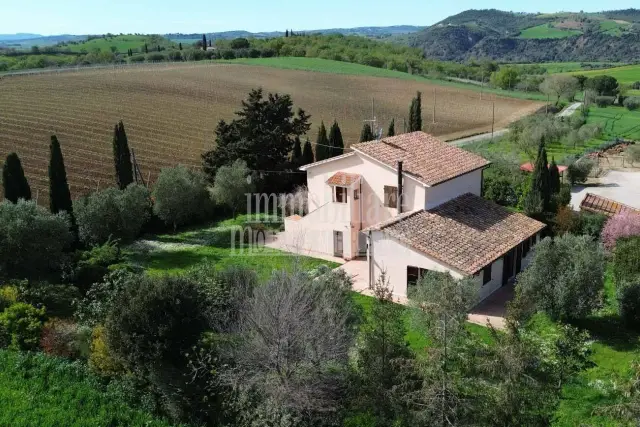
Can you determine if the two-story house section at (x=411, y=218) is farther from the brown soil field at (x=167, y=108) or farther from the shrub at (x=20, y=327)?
the brown soil field at (x=167, y=108)

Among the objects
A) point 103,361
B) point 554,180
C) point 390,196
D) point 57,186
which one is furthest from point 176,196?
point 554,180

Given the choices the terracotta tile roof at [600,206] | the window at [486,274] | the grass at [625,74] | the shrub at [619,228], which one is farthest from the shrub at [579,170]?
the grass at [625,74]

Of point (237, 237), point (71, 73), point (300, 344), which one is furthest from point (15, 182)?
point (71, 73)

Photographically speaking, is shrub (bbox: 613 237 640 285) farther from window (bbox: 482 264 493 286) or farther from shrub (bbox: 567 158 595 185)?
shrub (bbox: 567 158 595 185)

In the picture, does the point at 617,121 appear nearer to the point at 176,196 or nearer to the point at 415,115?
the point at 415,115

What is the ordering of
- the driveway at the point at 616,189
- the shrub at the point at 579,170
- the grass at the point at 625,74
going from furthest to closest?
the grass at the point at 625,74, the shrub at the point at 579,170, the driveway at the point at 616,189

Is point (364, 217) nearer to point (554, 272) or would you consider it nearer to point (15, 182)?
point (554, 272)

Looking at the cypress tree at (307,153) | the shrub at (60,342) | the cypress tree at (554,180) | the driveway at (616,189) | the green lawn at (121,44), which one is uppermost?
the green lawn at (121,44)

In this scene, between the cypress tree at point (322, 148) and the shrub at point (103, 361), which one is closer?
the shrub at point (103, 361)
